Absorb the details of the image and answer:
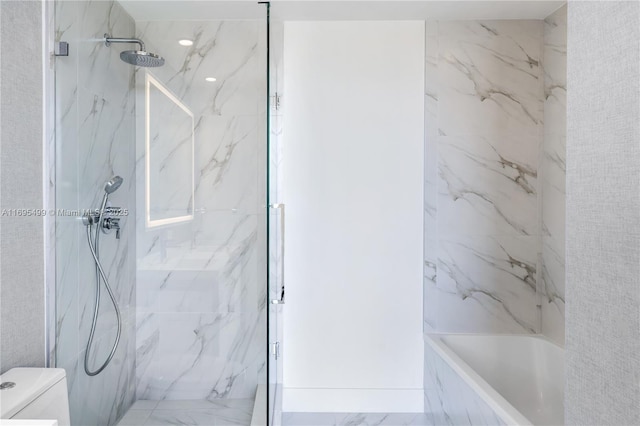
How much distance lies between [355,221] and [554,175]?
1.23m

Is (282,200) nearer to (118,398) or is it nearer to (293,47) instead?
(293,47)

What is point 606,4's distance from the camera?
67cm

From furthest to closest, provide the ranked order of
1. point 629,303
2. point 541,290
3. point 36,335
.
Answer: point 541,290, point 36,335, point 629,303

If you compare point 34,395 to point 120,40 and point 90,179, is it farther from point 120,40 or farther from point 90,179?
point 120,40

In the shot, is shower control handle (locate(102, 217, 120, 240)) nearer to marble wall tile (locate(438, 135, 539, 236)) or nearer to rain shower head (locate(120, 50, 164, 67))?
rain shower head (locate(120, 50, 164, 67))

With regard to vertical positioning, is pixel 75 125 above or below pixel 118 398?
above

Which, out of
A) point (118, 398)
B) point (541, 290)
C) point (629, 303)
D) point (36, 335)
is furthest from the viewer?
point (541, 290)

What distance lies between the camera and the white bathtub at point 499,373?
2.04 meters

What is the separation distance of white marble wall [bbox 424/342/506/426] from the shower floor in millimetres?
987

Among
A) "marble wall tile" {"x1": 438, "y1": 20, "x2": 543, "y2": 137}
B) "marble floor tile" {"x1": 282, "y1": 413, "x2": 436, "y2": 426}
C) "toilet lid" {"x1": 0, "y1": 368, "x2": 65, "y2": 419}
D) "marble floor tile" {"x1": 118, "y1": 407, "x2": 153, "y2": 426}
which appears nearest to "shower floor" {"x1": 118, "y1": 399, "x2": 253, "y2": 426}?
"marble floor tile" {"x1": 118, "y1": 407, "x2": 153, "y2": 426}

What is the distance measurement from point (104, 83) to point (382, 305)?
76.4 inches

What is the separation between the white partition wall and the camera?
2.55m

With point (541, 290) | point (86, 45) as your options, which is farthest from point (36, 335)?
point (541, 290)

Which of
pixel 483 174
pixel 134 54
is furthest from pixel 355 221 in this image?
pixel 134 54
